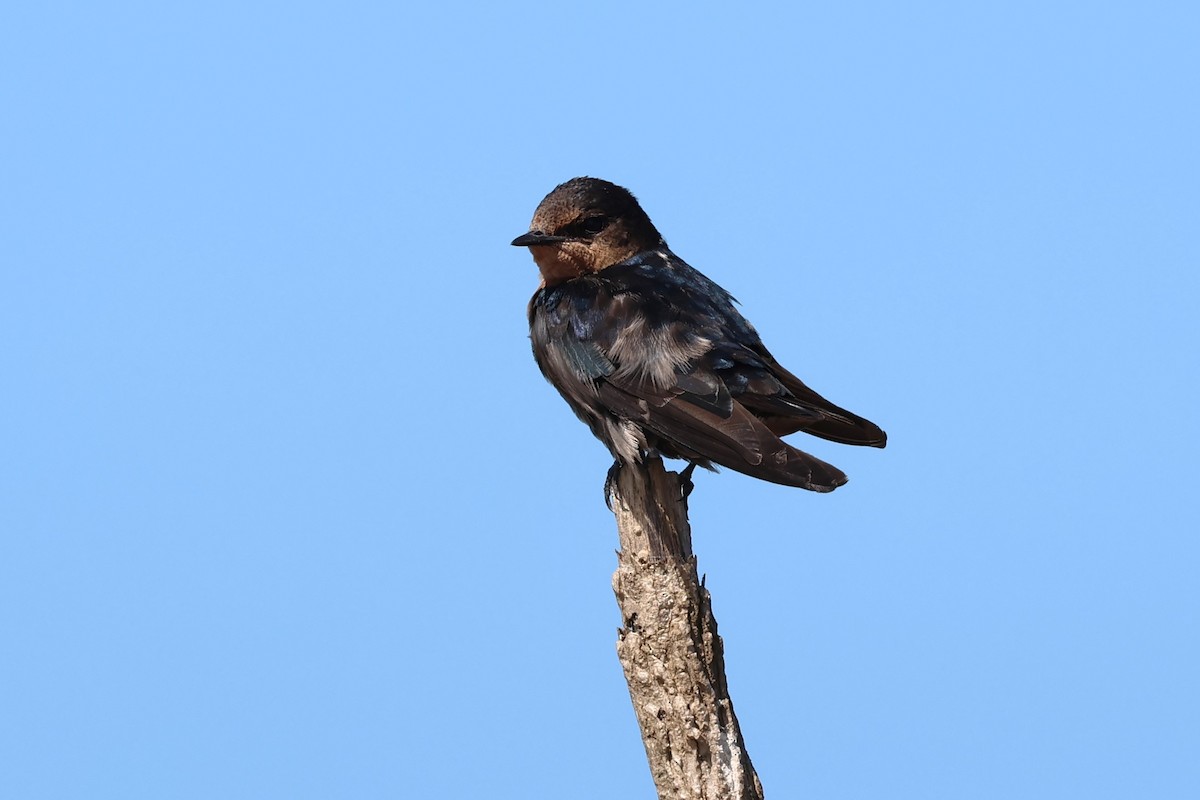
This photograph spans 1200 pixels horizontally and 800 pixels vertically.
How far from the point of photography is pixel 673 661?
4574 mm

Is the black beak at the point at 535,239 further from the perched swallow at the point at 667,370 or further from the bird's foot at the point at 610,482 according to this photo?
the bird's foot at the point at 610,482

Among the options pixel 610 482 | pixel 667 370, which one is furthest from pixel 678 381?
pixel 610 482

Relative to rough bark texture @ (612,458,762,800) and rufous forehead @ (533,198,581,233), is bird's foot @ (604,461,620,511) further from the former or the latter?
rufous forehead @ (533,198,581,233)

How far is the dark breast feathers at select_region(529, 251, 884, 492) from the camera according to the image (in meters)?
4.46

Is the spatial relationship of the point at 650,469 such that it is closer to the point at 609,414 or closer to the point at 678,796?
the point at 609,414

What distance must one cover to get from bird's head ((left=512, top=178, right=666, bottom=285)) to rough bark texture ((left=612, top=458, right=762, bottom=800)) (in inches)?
41.4

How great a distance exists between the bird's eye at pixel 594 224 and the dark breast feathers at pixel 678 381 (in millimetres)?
293

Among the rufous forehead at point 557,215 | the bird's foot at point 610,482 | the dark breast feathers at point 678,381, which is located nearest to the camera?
the dark breast feathers at point 678,381

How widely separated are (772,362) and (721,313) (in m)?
0.26

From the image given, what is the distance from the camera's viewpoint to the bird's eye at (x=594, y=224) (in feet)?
17.7

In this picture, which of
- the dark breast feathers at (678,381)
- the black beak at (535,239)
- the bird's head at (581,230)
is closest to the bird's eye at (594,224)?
the bird's head at (581,230)

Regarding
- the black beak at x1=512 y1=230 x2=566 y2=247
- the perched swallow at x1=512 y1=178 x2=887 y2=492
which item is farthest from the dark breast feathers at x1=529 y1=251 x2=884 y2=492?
the black beak at x1=512 y1=230 x2=566 y2=247

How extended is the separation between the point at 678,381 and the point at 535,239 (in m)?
0.92

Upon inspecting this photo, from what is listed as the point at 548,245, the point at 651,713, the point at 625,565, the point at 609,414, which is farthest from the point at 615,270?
the point at 651,713
